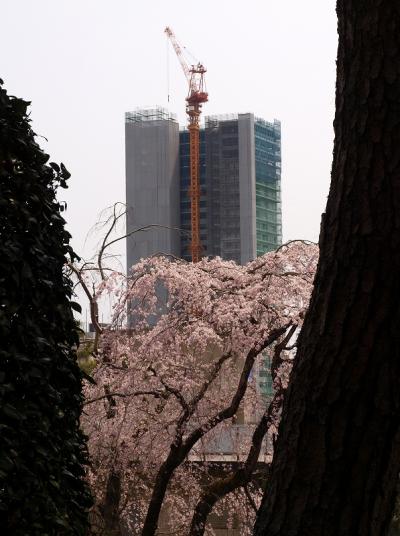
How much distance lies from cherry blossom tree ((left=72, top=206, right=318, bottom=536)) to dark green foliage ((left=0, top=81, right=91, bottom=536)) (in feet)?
14.4

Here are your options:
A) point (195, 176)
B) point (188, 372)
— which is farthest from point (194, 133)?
point (188, 372)

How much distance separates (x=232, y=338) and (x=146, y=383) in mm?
1078

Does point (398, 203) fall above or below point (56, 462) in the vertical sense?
above

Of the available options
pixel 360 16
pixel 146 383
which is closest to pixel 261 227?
pixel 146 383

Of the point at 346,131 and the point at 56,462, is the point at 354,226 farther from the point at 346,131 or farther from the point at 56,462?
the point at 56,462

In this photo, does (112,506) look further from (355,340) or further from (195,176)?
(195,176)

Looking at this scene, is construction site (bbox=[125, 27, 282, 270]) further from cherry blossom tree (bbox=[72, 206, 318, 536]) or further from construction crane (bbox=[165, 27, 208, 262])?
cherry blossom tree (bbox=[72, 206, 318, 536])

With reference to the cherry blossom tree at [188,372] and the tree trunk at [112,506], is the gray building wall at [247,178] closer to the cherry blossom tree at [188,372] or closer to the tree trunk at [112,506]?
the cherry blossom tree at [188,372]

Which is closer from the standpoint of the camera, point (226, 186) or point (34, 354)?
point (34, 354)

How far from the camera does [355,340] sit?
230 cm

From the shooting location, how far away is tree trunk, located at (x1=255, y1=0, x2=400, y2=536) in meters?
2.27

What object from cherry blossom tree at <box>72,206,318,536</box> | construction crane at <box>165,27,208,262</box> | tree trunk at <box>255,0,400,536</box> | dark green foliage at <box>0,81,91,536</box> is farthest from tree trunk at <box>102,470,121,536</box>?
construction crane at <box>165,27,208,262</box>

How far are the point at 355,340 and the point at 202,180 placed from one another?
321 ft

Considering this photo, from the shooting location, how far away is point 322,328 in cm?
237
